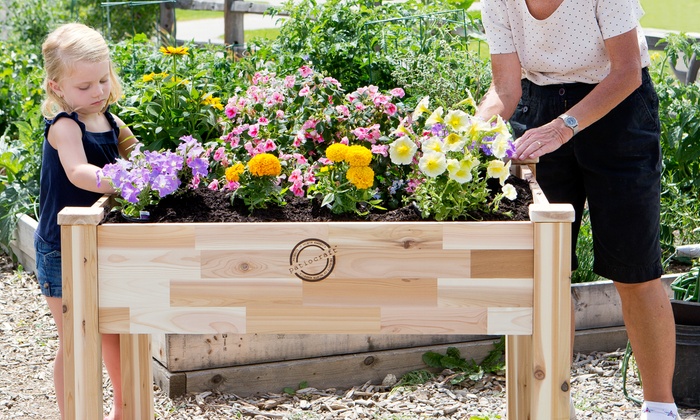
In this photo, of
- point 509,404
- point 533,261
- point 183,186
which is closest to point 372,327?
point 533,261

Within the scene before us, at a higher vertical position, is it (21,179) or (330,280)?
(21,179)

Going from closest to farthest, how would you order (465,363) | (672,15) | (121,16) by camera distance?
(465,363) → (121,16) → (672,15)

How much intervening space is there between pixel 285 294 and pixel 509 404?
990 millimetres

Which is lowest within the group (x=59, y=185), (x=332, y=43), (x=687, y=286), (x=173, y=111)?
(x=687, y=286)

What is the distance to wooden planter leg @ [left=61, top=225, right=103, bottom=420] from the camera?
6.91ft

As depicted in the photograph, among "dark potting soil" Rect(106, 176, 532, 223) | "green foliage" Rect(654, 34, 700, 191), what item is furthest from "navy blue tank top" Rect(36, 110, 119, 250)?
"green foliage" Rect(654, 34, 700, 191)

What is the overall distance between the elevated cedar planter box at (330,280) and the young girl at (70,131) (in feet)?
1.22

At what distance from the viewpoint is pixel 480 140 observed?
89.0 inches

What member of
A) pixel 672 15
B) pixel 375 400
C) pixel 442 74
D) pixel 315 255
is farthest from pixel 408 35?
pixel 672 15

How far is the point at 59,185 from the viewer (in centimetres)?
260

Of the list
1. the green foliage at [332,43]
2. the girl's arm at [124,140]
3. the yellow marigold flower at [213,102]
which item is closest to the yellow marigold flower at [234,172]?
the girl's arm at [124,140]

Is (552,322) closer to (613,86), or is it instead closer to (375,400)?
(613,86)

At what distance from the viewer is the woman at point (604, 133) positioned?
8.48 feet

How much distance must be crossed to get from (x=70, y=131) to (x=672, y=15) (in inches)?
536
